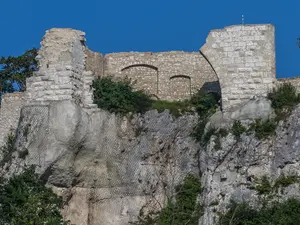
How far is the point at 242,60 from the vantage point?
84.3 feet

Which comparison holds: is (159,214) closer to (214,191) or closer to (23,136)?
(214,191)

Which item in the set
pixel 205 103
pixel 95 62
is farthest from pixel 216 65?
pixel 95 62

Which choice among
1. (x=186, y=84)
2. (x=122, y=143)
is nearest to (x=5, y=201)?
(x=122, y=143)

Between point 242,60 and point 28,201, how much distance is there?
788 centimetres

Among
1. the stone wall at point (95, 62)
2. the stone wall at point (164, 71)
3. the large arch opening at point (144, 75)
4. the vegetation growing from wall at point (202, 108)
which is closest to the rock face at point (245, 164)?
the vegetation growing from wall at point (202, 108)

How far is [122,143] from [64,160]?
6.47 ft

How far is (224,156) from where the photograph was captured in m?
24.5

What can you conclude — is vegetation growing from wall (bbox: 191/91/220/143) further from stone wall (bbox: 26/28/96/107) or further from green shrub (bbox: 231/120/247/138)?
stone wall (bbox: 26/28/96/107)

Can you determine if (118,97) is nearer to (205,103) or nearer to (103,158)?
(103,158)

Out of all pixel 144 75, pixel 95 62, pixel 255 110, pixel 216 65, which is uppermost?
pixel 95 62

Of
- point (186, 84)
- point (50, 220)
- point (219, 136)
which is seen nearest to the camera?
point (50, 220)

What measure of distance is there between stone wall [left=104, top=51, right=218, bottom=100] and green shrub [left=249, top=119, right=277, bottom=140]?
4.41 metres

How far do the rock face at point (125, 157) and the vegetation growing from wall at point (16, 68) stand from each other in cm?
1005

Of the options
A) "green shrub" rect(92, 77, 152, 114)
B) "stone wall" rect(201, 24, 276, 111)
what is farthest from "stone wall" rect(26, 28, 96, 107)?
"stone wall" rect(201, 24, 276, 111)
